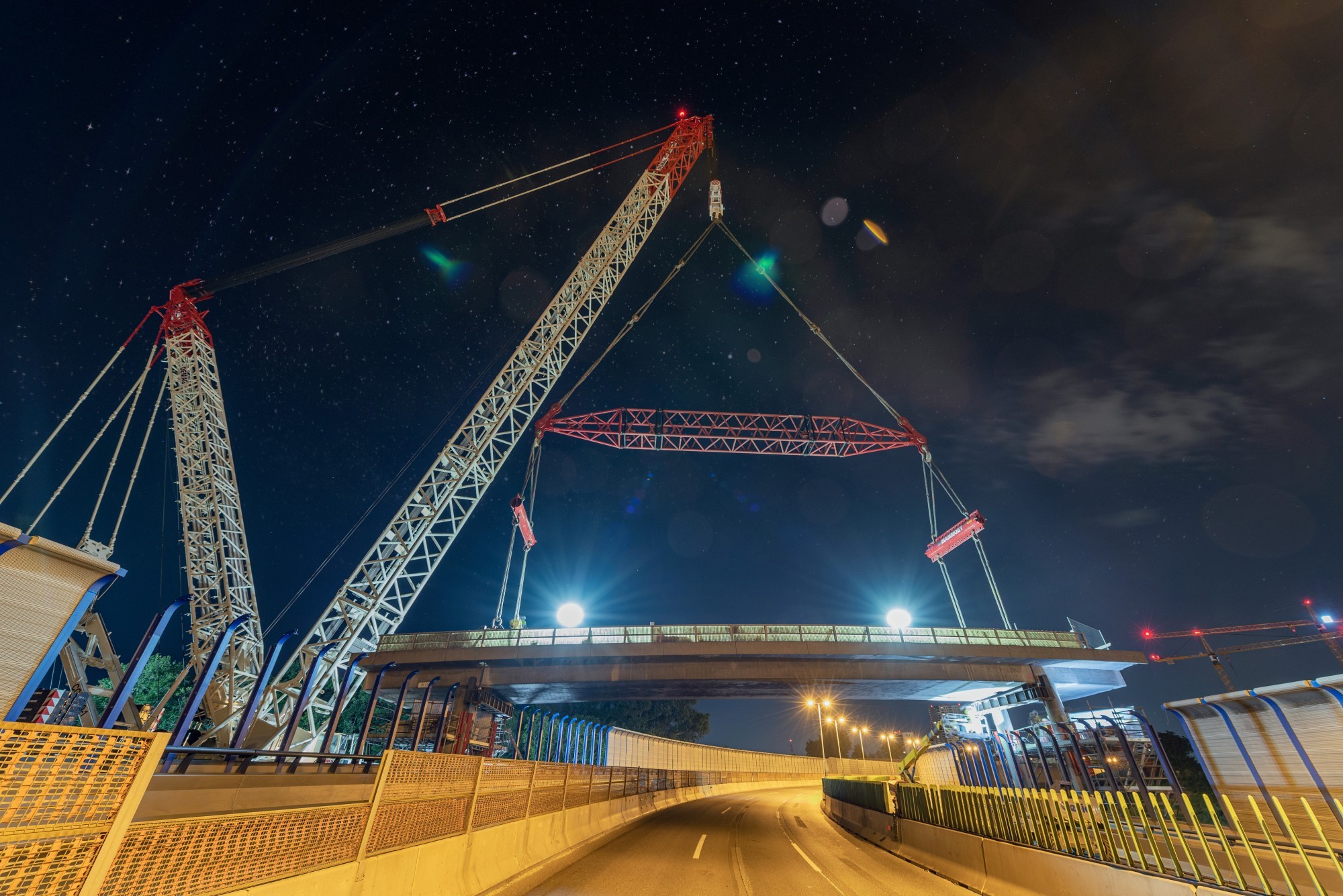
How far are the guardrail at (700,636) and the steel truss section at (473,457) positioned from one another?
7.40 meters

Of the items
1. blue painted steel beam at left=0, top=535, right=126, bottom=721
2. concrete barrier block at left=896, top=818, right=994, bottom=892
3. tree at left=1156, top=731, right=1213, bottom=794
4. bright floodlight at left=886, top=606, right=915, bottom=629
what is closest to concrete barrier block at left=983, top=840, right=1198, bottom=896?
concrete barrier block at left=896, top=818, right=994, bottom=892

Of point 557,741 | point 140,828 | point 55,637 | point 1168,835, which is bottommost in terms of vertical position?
point 1168,835

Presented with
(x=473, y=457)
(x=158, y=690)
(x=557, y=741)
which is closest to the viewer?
(x=557, y=741)

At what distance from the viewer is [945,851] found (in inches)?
501

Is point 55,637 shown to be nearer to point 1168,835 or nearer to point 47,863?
point 47,863

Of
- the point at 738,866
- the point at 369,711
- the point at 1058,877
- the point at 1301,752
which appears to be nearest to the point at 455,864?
the point at 369,711

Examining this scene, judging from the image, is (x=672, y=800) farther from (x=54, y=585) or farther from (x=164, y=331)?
(x=164, y=331)

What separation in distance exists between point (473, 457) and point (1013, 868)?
41.1 meters

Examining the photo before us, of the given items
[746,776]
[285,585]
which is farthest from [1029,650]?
[285,585]

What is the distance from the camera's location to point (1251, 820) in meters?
9.03

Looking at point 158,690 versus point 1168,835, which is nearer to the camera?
point 1168,835

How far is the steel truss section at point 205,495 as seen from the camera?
37188mm

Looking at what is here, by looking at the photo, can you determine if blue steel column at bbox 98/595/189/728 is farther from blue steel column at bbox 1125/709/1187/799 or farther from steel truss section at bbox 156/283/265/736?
steel truss section at bbox 156/283/265/736

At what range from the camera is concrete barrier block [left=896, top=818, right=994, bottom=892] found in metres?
11.0
